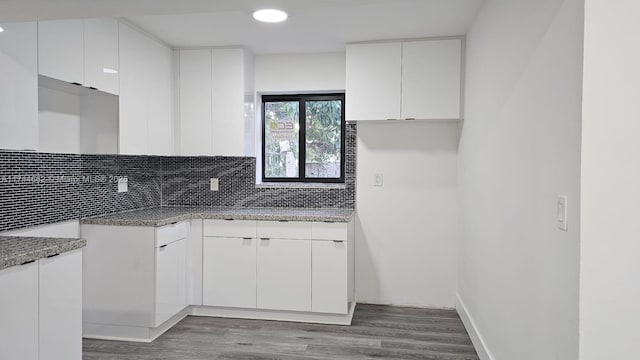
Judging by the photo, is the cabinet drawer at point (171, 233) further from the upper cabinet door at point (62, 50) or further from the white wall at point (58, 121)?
the upper cabinet door at point (62, 50)

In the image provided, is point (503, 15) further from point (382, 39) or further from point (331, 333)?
point (331, 333)

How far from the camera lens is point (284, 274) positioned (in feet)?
10.9

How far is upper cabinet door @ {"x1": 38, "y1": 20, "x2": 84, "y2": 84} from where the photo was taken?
90.0 inches

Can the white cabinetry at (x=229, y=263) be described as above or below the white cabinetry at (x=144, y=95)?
below

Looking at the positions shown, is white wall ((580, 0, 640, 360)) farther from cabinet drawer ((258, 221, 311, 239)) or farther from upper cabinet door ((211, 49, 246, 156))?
upper cabinet door ((211, 49, 246, 156))

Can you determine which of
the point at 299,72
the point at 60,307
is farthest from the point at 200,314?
the point at 299,72

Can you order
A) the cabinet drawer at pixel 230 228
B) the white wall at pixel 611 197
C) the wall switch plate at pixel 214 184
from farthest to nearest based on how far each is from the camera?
the wall switch plate at pixel 214 184 < the cabinet drawer at pixel 230 228 < the white wall at pixel 611 197

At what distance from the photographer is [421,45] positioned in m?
3.43

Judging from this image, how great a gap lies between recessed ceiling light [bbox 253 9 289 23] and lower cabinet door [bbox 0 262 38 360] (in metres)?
1.89

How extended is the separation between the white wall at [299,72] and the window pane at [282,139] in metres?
0.22

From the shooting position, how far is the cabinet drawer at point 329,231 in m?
3.25

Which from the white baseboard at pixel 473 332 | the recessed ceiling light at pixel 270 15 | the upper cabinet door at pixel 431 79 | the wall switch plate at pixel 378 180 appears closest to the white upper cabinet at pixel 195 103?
the recessed ceiling light at pixel 270 15

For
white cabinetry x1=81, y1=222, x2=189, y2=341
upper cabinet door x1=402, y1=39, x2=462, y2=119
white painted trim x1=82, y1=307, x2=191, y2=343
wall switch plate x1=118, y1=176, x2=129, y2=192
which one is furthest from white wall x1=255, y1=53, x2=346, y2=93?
white painted trim x1=82, y1=307, x2=191, y2=343

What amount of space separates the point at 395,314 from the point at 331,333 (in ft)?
2.22
